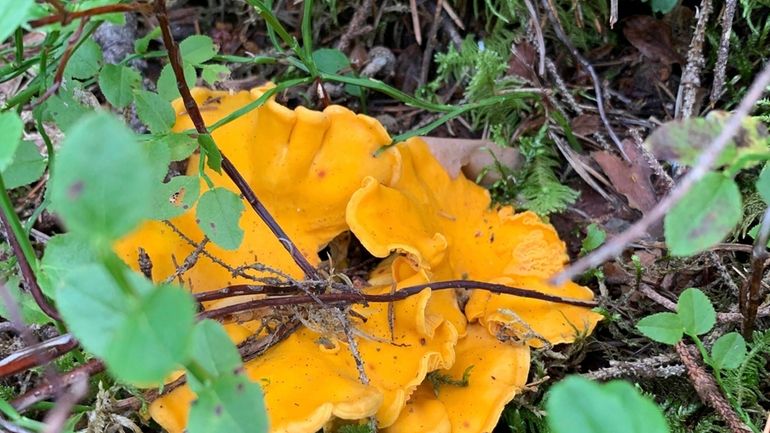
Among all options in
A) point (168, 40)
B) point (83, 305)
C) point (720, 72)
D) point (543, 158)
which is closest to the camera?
point (83, 305)

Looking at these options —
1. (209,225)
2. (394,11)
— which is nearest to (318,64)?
(394,11)

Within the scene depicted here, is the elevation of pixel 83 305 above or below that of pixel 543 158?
above

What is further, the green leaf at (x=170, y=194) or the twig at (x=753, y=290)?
the green leaf at (x=170, y=194)

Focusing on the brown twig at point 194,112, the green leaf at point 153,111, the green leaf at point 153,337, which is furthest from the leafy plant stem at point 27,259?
the green leaf at point 153,337

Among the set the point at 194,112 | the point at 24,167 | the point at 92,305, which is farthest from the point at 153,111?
the point at 92,305

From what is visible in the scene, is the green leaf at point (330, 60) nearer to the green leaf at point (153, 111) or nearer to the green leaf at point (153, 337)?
the green leaf at point (153, 111)

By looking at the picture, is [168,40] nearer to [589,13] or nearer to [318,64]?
[318,64]

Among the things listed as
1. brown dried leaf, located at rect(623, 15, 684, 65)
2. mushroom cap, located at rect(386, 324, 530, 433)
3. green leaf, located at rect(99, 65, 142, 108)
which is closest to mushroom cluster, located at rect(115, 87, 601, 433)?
mushroom cap, located at rect(386, 324, 530, 433)
